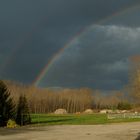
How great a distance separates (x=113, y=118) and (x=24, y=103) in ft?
65.4

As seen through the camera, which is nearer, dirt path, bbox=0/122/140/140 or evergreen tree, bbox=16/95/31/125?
dirt path, bbox=0/122/140/140

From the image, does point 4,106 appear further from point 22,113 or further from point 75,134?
point 75,134

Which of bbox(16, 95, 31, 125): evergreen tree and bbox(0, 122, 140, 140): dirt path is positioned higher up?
bbox(16, 95, 31, 125): evergreen tree

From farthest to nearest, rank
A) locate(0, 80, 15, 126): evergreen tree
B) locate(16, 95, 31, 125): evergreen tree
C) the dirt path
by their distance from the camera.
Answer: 1. locate(16, 95, 31, 125): evergreen tree
2. locate(0, 80, 15, 126): evergreen tree
3. the dirt path

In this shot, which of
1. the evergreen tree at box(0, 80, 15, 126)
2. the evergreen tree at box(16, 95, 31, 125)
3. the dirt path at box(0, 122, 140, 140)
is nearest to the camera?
the dirt path at box(0, 122, 140, 140)

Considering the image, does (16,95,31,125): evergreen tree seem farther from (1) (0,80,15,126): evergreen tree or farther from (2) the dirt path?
(2) the dirt path

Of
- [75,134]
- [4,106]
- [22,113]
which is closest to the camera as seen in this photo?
[75,134]

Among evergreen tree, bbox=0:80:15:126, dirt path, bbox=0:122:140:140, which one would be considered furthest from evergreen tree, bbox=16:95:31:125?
dirt path, bbox=0:122:140:140

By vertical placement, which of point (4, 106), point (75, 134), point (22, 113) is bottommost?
point (75, 134)

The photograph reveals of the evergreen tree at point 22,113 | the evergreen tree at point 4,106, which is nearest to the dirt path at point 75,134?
the evergreen tree at point 4,106

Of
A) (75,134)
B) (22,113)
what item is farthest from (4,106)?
(75,134)

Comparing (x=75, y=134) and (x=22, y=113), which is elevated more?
(x=22, y=113)

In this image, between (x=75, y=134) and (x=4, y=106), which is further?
(x=4, y=106)

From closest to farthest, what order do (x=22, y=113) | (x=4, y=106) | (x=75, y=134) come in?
(x=75, y=134) → (x=4, y=106) → (x=22, y=113)
